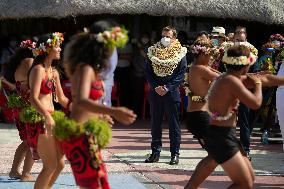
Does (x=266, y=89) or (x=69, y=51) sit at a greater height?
(x=69, y=51)

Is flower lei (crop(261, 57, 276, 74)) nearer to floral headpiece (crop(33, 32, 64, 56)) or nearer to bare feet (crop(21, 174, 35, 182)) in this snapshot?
bare feet (crop(21, 174, 35, 182))

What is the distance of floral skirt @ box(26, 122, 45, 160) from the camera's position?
745 centimetres

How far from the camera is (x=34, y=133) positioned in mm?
7523

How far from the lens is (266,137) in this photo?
12.1 meters

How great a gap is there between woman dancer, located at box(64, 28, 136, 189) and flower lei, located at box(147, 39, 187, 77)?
3800 millimetres

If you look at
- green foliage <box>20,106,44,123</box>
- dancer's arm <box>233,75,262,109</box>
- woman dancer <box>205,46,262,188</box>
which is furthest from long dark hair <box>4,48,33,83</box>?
dancer's arm <box>233,75,262,109</box>

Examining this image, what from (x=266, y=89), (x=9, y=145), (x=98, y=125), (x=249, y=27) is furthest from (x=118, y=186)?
(x=249, y=27)

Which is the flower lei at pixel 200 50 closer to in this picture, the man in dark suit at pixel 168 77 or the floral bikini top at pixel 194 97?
the floral bikini top at pixel 194 97

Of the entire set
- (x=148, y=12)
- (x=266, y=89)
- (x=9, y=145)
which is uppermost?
(x=148, y=12)

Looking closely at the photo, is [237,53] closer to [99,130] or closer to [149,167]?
[99,130]

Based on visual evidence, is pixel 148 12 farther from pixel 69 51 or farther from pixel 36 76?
pixel 69 51

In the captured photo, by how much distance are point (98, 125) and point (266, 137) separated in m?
6.93

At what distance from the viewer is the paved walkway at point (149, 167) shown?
8.34 metres

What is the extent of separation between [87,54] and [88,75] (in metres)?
0.20
